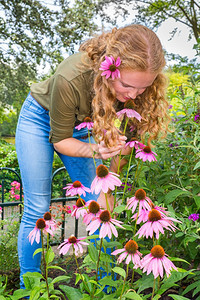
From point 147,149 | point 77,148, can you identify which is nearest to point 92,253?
point 147,149

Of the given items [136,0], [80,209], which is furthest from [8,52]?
[80,209]

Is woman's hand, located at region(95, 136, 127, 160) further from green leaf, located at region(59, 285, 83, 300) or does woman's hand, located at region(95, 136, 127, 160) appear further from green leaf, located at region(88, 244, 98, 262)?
green leaf, located at region(59, 285, 83, 300)

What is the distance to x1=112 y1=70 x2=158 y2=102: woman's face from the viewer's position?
135 cm

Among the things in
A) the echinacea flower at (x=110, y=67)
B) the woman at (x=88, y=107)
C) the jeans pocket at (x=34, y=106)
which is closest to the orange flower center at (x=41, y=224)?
the woman at (x=88, y=107)

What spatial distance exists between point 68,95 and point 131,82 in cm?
33

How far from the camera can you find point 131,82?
136cm

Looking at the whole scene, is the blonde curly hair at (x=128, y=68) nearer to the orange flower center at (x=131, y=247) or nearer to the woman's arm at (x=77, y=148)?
the woman's arm at (x=77, y=148)

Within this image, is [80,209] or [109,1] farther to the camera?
[109,1]

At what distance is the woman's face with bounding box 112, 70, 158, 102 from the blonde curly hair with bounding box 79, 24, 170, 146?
0.7 inches

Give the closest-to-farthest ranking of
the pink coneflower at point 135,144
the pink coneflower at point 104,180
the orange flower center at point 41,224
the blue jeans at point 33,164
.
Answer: the pink coneflower at point 104,180
the orange flower center at point 41,224
the pink coneflower at point 135,144
the blue jeans at point 33,164

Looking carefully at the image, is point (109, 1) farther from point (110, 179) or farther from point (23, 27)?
point (110, 179)

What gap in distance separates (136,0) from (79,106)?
833 cm

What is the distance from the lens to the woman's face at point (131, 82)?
1350mm

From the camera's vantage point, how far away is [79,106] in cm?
165
